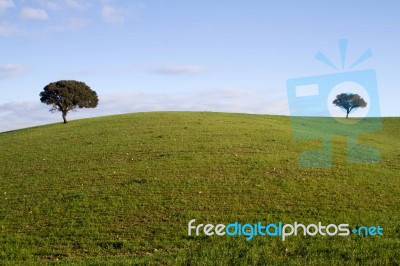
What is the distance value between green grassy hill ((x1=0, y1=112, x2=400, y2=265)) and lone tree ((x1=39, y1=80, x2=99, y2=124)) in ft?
93.0

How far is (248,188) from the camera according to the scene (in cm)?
2186

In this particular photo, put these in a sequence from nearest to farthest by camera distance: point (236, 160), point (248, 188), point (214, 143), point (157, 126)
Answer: point (248, 188) → point (236, 160) → point (214, 143) → point (157, 126)

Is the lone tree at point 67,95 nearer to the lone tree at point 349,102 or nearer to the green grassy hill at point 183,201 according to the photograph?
the green grassy hill at point 183,201

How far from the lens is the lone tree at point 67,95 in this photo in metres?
63.8

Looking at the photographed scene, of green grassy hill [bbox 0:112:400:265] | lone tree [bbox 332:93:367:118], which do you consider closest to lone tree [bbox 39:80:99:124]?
green grassy hill [bbox 0:112:400:265]

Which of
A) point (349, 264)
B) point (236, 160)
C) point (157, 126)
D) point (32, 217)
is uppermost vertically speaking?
point (157, 126)

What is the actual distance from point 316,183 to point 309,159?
687 centimetres

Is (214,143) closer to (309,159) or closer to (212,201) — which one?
(309,159)

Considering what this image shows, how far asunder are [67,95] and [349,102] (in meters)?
65.3

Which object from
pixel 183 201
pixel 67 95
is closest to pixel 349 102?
pixel 67 95

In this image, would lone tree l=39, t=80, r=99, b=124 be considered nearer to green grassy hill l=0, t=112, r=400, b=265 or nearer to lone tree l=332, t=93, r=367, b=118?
green grassy hill l=0, t=112, r=400, b=265

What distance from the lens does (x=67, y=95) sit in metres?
64.1

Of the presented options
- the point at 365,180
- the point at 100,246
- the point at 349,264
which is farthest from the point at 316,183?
the point at 100,246

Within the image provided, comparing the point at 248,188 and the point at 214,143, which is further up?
the point at 214,143
